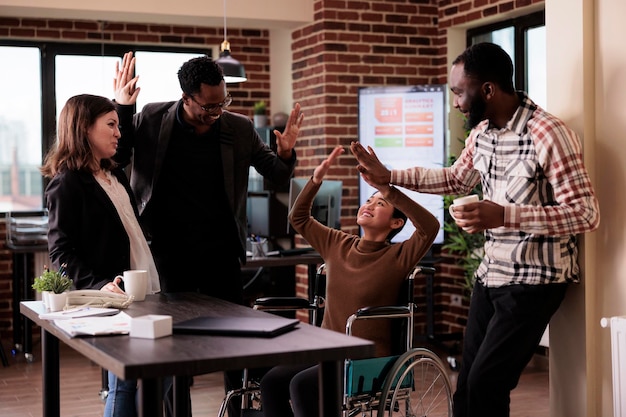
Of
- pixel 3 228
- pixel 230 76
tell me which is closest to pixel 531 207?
pixel 230 76

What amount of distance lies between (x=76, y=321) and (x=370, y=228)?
1.29 meters

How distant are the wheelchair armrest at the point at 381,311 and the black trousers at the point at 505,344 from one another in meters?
0.37

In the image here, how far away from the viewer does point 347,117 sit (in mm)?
6805

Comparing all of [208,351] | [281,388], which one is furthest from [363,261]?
[208,351]

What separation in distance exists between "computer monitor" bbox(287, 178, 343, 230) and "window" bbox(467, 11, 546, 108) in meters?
1.62

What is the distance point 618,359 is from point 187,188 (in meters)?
1.71

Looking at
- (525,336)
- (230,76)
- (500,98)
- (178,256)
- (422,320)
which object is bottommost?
(422,320)

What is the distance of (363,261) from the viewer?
3508mm

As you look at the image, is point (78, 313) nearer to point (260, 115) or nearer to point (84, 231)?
point (84, 231)

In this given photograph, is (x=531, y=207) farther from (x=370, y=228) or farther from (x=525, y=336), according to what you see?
(x=370, y=228)

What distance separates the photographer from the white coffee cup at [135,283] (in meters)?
3.08

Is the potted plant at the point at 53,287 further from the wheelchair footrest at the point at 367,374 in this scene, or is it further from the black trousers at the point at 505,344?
the black trousers at the point at 505,344

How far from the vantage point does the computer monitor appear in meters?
5.49

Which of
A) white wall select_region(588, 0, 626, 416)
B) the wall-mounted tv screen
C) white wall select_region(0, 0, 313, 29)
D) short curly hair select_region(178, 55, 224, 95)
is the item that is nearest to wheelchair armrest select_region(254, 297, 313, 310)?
short curly hair select_region(178, 55, 224, 95)
